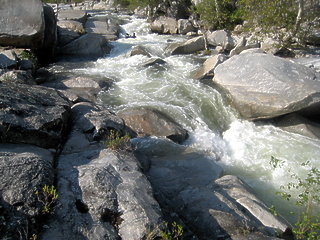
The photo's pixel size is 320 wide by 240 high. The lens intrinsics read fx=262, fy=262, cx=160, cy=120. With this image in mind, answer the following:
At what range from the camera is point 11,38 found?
11883 mm

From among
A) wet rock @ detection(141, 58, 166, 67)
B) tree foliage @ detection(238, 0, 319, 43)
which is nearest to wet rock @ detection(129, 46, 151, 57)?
wet rock @ detection(141, 58, 166, 67)

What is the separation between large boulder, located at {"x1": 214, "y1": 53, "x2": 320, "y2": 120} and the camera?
848cm

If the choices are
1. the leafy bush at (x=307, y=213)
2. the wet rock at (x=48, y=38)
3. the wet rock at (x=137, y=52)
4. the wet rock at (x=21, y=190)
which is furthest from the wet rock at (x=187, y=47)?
the wet rock at (x=21, y=190)

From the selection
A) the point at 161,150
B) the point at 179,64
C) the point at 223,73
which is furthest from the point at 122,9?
the point at 161,150

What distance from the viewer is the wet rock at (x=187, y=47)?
15703 millimetres

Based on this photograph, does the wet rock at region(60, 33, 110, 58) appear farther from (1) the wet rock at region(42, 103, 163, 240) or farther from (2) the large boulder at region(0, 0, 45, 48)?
(1) the wet rock at region(42, 103, 163, 240)

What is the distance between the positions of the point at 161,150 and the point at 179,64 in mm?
8152

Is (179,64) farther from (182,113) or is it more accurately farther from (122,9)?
(122,9)

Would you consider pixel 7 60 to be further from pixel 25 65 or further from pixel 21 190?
pixel 21 190

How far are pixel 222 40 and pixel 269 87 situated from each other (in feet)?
28.7

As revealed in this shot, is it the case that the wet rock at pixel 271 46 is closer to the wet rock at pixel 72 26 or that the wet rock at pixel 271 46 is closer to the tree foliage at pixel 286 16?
the tree foliage at pixel 286 16

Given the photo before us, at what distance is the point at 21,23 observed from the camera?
12.1 meters

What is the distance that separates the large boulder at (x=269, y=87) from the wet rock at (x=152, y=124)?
2791mm

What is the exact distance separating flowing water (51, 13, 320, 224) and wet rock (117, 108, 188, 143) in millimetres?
386
